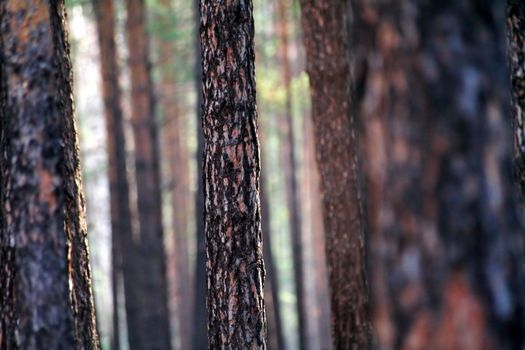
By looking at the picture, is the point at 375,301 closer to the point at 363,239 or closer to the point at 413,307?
the point at 413,307

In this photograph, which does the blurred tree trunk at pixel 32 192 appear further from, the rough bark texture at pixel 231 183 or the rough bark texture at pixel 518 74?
the rough bark texture at pixel 518 74

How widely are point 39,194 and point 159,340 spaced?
37.6 ft

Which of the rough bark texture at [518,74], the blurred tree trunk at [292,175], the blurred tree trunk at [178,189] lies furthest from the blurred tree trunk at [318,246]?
the rough bark texture at [518,74]

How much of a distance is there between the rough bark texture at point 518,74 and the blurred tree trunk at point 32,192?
11.6ft

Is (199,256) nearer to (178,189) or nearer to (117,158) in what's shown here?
(117,158)

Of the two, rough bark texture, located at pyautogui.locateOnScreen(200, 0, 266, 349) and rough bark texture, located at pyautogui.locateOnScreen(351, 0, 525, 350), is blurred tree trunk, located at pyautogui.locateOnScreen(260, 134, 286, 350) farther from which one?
rough bark texture, located at pyautogui.locateOnScreen(351, 0, 525, 350)

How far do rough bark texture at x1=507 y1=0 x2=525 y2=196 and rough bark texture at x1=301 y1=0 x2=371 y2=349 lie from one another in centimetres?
223

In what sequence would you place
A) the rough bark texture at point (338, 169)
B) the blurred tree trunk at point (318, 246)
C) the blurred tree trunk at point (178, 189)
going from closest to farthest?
the rough bark texture at point (338, 169)
the blurred tree trunk at point (178, 189)
the blurred tree trunk at point (318, 246)

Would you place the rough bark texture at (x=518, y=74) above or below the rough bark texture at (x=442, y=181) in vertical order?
above

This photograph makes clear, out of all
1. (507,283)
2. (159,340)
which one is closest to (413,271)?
(507,283)

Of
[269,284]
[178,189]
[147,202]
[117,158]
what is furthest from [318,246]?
[147,202]

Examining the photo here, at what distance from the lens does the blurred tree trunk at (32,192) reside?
5.91 m

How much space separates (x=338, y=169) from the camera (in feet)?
30.3

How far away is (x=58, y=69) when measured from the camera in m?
6.62
